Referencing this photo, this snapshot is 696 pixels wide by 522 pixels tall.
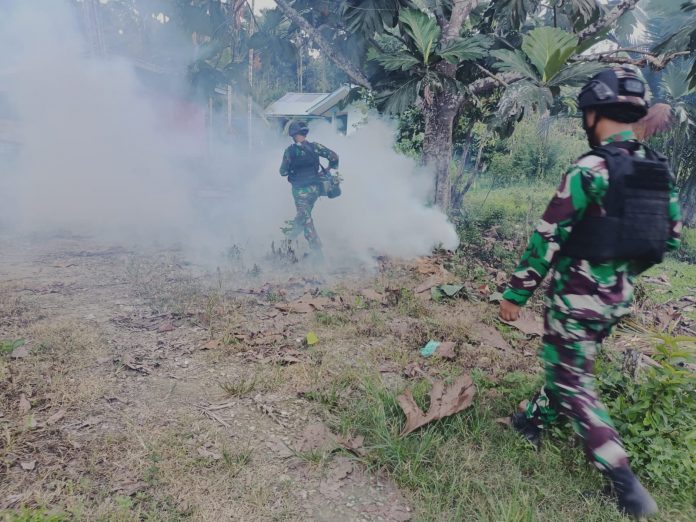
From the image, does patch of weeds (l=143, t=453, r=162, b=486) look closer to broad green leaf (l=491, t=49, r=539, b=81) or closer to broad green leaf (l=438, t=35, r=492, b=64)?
broad green leaf (l=491, t=49, r=539, b=81)

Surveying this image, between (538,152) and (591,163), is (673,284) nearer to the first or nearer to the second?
(591,163)

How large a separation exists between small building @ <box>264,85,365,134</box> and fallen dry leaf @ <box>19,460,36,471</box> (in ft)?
59.3

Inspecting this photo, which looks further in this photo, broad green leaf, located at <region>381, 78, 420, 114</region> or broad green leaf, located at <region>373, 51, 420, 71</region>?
broad green leaf, located at <region>381, 78, 420, 114</region>

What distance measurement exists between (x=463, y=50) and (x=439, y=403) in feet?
15.5

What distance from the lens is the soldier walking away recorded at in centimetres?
187

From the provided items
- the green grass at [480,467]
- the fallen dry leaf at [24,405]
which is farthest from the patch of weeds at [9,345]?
the green grass at [480,467]

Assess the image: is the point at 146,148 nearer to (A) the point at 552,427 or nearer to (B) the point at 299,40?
(B) the point at 299,40

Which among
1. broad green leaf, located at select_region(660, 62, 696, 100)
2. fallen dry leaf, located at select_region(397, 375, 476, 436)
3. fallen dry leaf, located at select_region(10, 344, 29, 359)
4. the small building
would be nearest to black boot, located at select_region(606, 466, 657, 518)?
fallen dry leaf, located at select_region(397, 375, 476, 436)

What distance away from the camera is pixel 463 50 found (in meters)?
5.70

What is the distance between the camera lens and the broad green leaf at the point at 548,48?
5000mm

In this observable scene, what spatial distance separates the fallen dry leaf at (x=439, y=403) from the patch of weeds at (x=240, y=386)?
3.19 feet

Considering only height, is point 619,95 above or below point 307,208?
above

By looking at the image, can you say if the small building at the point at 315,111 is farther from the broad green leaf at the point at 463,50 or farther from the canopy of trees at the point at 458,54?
the broad green leaf at the point at 463,50

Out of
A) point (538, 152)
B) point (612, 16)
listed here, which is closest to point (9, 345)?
point (612, 16)
